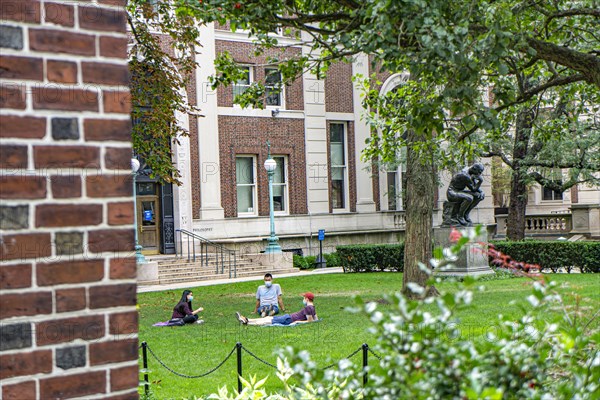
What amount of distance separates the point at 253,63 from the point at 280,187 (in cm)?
519

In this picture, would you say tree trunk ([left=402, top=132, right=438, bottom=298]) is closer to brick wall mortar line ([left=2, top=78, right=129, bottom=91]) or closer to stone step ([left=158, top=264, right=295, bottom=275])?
stone step ([left=158, top=264, right=295, bottom=275])

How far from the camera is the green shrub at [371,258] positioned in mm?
28297

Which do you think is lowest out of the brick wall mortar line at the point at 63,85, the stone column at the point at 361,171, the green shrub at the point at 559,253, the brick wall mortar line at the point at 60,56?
the green shrub at the point at 559,253

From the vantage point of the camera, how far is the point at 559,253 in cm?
2552

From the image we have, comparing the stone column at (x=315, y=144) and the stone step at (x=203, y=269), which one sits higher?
the stone column at (x=315, y=144)

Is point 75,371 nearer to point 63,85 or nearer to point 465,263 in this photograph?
point 63,85

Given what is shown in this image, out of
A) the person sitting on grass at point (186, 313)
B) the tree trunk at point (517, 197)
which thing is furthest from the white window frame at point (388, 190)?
the person sitting on grass at point (186, 313)

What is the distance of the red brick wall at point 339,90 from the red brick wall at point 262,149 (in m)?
1.98

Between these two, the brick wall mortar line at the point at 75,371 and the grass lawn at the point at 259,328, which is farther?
the grass lawn at the point at 259,328

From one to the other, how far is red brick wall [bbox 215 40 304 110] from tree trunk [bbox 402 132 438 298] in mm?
12833

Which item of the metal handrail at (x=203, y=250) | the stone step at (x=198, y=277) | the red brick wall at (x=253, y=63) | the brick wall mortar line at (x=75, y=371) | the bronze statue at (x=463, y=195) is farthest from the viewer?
the red brick wall at (x=253, y=63)

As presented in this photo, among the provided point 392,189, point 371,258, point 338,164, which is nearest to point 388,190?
point 392,189

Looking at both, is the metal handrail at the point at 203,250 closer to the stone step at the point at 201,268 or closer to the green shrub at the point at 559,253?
the stone step at the point at 201,268

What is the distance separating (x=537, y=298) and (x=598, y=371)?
1.34ft
